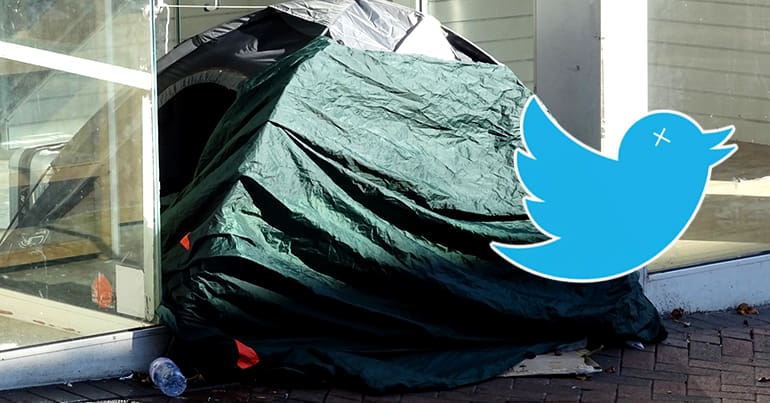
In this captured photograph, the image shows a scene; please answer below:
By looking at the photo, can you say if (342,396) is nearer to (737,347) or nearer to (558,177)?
(558,177)

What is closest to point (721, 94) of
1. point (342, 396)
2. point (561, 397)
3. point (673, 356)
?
point (673, 356)

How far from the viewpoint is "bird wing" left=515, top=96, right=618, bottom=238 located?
228 inches

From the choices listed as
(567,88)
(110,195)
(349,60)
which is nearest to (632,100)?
(567,88)

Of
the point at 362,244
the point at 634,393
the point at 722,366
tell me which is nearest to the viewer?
the point at 634,393

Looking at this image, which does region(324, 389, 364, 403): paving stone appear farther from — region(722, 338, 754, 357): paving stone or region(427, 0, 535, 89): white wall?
region(427, 0, 535, 89): white wall

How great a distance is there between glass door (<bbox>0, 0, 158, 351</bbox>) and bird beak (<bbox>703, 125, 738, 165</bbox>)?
2876 millimetres

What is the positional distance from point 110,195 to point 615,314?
7.54 ft

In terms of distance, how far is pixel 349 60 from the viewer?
19.2 feet

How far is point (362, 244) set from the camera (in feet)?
17.8

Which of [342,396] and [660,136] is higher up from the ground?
[660,136]

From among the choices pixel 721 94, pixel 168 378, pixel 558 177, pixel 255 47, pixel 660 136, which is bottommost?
pixel 168 378

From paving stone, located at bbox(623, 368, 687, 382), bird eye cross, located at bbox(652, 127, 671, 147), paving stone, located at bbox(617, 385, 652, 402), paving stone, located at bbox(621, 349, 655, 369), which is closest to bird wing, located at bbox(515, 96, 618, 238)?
bird eye cross, located at bbox(652, 127, 671, 147)

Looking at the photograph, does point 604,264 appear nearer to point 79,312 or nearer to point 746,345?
point 746,345

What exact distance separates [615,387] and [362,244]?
1.22 metres
